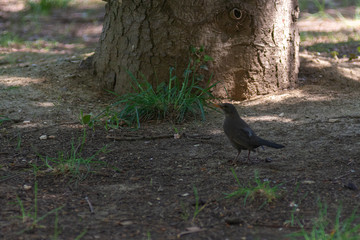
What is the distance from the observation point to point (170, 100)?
5.02 metres

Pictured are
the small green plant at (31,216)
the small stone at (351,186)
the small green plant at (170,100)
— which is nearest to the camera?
the small green plant at (31,216)

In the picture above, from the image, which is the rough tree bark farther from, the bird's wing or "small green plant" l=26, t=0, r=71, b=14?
"small green plant" l=26, t=0, r=71, b=14

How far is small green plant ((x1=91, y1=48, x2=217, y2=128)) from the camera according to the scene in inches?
194

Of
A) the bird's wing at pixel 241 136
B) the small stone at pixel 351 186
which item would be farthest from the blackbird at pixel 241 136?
the small stone at pixel 351 186

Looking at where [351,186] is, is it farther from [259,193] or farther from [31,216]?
[31,216]

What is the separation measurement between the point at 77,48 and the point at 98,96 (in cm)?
264

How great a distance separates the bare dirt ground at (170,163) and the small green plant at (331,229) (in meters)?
0.06

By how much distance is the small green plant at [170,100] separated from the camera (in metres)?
4.92

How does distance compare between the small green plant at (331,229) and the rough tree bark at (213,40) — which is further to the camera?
the rough tree bark at (213,40)

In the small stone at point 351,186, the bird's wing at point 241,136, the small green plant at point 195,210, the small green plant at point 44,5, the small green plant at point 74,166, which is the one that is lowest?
the small stone at point 351,186

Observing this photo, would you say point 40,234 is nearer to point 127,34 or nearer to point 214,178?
point 214,178

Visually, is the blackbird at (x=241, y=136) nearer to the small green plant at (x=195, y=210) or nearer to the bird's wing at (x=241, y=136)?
the bird's wing at (x=241, y=136)

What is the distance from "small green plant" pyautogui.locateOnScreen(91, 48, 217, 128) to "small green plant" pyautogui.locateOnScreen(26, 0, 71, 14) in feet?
20.4

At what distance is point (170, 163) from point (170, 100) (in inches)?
51.6
